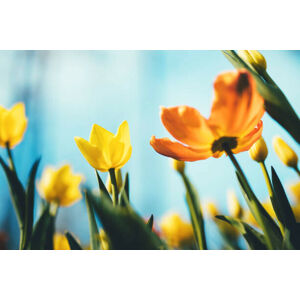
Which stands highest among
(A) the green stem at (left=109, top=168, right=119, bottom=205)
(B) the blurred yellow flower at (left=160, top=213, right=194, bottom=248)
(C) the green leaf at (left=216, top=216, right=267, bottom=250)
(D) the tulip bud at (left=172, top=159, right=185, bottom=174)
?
(D) the tulip bud at (left=172, top=159, right=185, bottom=174)

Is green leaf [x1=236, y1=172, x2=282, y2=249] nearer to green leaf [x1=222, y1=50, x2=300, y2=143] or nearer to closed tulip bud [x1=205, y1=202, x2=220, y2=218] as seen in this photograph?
green leaf [x1=222, y1=50, x2=300, y2=143]

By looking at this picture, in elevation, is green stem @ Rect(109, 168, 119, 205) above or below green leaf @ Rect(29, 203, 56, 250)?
above

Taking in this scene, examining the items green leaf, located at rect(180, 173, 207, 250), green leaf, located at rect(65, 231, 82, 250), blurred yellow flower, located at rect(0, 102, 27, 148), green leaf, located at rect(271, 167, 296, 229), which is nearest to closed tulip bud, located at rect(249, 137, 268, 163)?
green leaf, located at rect(271, 167, 296, 229)

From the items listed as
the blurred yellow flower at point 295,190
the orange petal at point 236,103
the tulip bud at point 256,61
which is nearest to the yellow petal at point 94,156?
the orange petal at point 236,103

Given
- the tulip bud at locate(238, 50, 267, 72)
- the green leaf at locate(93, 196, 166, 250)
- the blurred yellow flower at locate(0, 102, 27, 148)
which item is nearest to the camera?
the green leaf at locate(93, 196, 166, 250)

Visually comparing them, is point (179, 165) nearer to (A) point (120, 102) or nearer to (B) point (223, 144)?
(B) point (223, 144)

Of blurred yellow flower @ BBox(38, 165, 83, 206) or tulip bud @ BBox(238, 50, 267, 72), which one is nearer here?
tulip bud @ BBox(238, 50, 267, 72)
